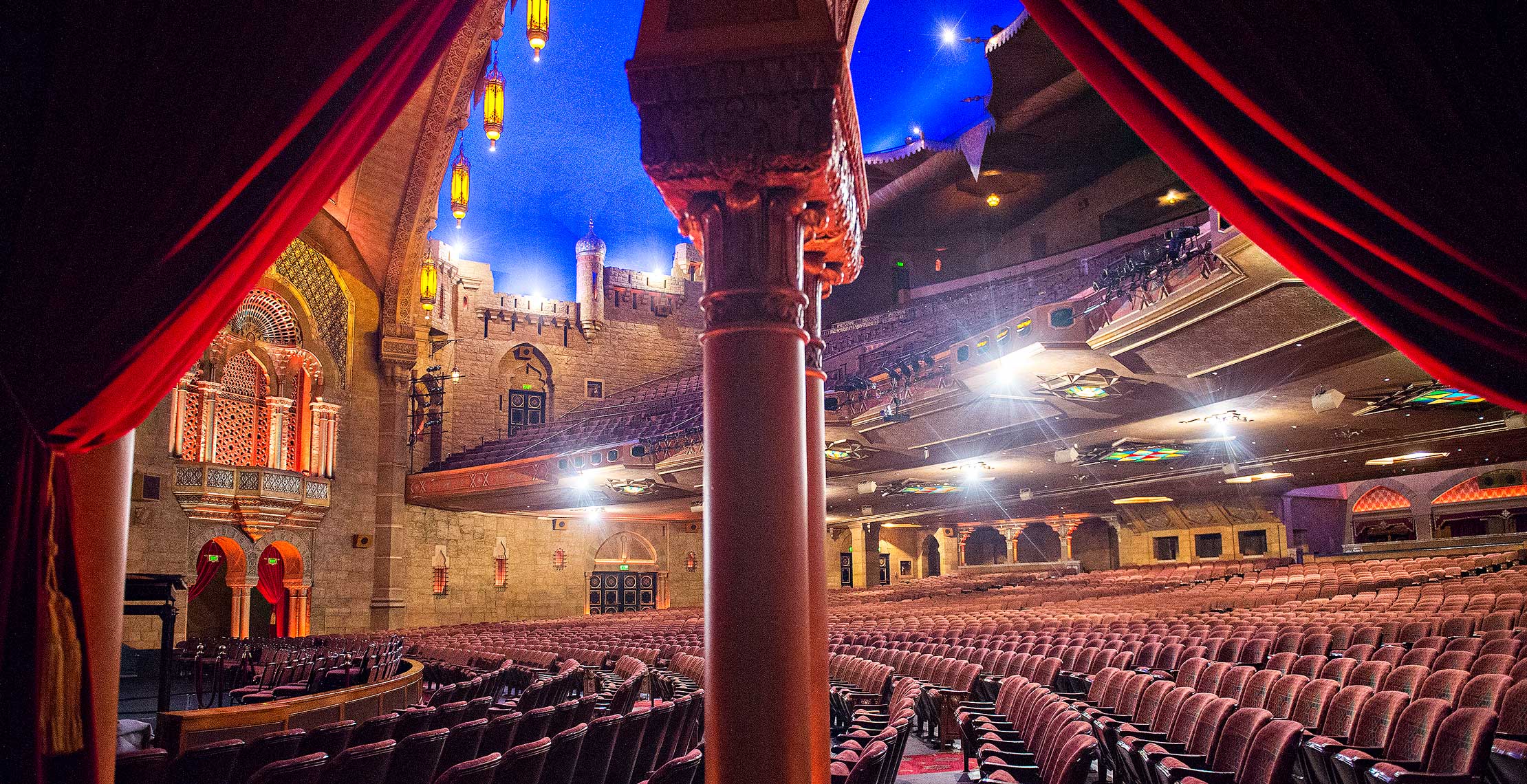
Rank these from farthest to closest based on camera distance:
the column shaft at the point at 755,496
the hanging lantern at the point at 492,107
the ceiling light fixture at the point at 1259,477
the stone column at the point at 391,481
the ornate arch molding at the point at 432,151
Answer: the ceiling light fixture at the point at 1259,477 → the stone column at the point at 391,481 → the ornate arch molding at the point at 432,151 → the hanging lantern at the point at 492,107 → the column shaft at the point at 755,496

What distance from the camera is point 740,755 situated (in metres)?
3.24

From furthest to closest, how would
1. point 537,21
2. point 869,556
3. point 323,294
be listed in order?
point 869,556 < point 323,294 < point 537,21

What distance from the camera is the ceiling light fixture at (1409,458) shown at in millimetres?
18016

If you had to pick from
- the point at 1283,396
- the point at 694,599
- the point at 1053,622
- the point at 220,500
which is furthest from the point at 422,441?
the point at 1283,396

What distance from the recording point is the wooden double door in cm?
2694

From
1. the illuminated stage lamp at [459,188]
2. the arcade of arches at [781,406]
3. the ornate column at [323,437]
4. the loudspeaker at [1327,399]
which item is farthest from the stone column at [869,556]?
the loudspeaker at [1327,399]

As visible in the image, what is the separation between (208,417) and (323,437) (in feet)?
8.05

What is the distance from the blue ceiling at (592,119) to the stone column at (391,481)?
31.2 ft

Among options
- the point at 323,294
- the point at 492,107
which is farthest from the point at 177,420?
the point at 492,107

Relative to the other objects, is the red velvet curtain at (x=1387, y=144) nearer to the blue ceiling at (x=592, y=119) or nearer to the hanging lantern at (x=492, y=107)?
the hanging lantern at (x=492, y=107)

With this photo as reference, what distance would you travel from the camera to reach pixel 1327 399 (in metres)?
13.3

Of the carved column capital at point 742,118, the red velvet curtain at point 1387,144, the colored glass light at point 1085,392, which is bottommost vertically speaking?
the red velvet curtain at point 1387,144

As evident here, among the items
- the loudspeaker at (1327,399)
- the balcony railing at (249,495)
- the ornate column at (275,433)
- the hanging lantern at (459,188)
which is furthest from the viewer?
the ornate column at (275,433)

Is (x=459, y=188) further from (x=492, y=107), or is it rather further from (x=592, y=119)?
(x=592, y=119)
